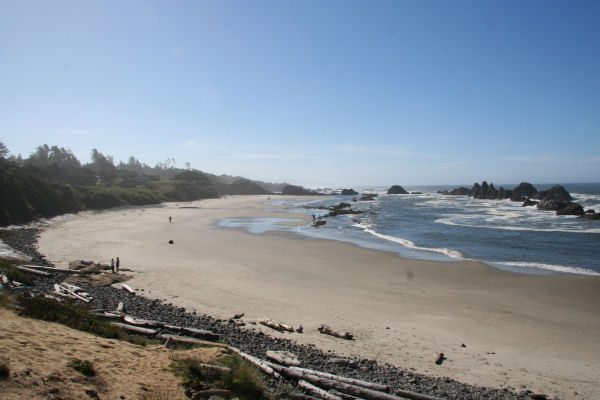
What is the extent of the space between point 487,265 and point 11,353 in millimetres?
22514

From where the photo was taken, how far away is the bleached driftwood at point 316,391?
6.51m

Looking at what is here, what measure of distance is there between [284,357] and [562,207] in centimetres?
5928

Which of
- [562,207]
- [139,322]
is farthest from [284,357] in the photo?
[562,207]

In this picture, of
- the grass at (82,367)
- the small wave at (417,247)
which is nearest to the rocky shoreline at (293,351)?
the grass at (82,367)

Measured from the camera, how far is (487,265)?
20000 millimetres

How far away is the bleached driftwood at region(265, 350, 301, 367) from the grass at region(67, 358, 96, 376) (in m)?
3.91

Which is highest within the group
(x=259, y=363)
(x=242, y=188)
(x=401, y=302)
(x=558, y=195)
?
(x=242, y=188)

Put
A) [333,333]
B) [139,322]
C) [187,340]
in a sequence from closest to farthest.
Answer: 1. [187,340]
2. [139,322]
3. [333,333]

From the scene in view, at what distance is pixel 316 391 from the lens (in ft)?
21.9

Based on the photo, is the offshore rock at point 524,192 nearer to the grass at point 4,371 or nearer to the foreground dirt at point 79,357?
the foreground dirt at point 79,357

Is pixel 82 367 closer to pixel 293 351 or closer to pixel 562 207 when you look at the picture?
pixel 293 351

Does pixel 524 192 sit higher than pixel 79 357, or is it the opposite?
pixel 524 192

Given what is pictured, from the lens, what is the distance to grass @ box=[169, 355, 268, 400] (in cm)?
618

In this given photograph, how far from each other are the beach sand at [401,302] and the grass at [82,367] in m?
5.45
